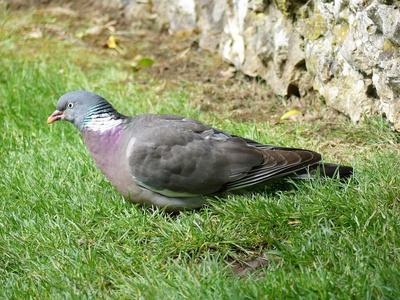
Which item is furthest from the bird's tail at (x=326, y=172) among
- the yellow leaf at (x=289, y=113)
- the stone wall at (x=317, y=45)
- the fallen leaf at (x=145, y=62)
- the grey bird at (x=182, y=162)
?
the fallen leaf at (x=145, y=62)

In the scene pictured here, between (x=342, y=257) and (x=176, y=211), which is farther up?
(x=342, y=257)

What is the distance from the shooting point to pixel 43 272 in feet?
10.5

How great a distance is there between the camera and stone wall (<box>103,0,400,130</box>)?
13.2 feet

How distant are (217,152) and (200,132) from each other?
0.22 m

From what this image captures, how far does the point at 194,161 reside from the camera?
369 centimetres

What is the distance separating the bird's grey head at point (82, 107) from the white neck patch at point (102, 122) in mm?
28

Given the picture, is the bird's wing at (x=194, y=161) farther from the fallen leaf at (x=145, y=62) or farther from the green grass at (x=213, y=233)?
the fallen leaf at (x=145, y=62)

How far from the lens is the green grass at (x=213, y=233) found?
282 cm

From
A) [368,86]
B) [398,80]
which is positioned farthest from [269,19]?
[398,80]

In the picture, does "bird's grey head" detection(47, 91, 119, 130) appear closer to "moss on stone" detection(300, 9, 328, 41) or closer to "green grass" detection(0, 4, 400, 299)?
"green grass" detection(0, 4, 400, 299)

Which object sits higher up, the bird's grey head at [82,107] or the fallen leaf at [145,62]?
the bird's grey head at [82,107]

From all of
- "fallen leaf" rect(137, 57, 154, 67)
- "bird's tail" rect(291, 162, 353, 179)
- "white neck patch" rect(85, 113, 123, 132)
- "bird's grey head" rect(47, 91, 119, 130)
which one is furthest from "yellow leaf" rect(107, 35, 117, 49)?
"bird's tail" rect(291, 162, 353, 179)

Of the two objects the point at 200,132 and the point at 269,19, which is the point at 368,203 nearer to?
the point at 200,132

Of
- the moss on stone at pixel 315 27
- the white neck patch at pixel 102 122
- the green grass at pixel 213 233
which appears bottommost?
the green grass at pixel 213 233
